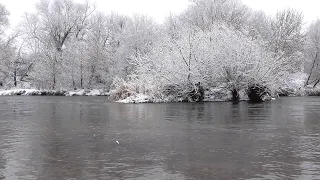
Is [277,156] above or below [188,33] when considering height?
below

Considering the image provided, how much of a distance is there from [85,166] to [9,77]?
5972cm

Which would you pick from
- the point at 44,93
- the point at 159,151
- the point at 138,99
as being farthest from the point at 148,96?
the point at 44,93

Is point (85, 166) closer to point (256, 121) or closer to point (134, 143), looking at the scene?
point (134, 143)

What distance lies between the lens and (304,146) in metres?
11.6

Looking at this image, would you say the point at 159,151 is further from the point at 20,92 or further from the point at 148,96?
the point at 20,92

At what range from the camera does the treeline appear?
35938 millimetres

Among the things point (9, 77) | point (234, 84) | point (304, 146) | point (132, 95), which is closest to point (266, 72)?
point (234, 84)

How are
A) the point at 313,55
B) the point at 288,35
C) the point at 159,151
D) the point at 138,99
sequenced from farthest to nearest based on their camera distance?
the point at 313,55, the point at 288,35, the point at 138,99, the point at 159,151

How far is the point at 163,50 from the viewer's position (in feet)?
127

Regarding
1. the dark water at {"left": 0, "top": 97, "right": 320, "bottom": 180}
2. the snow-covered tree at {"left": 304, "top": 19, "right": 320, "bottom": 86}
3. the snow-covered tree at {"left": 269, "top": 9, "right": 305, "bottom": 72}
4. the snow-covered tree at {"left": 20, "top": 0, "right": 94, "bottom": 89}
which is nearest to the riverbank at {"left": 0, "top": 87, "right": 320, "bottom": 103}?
the snow-covered tree at {"left": 269, "top": 9, "right": 305, "bottom": 72}

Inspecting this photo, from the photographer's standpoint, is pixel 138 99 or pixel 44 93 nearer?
pixel 138 99

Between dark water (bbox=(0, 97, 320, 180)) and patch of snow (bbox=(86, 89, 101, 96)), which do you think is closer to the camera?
dark water (bbox=(0, 97, 320, 180))

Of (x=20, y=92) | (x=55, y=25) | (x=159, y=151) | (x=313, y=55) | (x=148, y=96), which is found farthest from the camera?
(x=55, y=25)

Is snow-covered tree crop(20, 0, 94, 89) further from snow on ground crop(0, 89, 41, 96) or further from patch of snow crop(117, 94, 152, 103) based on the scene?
patch of snow crop(117, 94, 152, 103)
